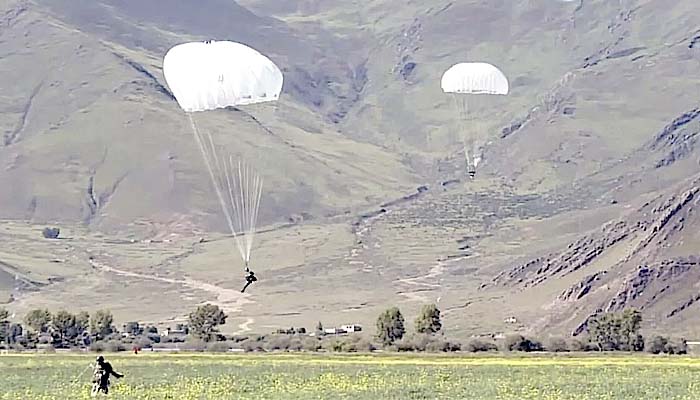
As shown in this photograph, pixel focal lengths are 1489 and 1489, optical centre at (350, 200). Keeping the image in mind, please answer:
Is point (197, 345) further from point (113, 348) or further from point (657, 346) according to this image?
point (657, 346)

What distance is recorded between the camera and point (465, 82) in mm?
104562

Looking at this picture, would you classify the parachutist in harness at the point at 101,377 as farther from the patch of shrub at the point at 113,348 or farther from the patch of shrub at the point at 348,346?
the patch of shrub at the point at 113,348

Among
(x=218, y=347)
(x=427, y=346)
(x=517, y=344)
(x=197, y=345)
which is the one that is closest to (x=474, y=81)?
(x=427, y=346)

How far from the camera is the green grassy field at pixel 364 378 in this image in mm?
53500

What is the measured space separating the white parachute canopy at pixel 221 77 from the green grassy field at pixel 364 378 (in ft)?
41.9

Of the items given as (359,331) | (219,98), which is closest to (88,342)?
(359,331)

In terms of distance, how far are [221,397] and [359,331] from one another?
5071 inches

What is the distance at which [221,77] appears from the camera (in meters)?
69.6

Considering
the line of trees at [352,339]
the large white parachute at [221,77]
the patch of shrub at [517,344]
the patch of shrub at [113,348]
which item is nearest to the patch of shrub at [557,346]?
the line of trees at [352,339]

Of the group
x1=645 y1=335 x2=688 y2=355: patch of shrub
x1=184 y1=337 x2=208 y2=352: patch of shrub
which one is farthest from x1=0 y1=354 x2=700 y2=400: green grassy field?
x1=184 y1=337 x2=208 y2=352: patch of shrub

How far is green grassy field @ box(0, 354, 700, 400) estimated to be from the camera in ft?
176

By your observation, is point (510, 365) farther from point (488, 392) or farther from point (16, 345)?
point (16, 345)

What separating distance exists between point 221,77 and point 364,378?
16.1 m

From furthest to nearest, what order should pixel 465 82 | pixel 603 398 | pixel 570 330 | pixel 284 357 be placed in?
pixel 570 330 → pixel 465 82 → pixel 284 357 → pixel 603 398
